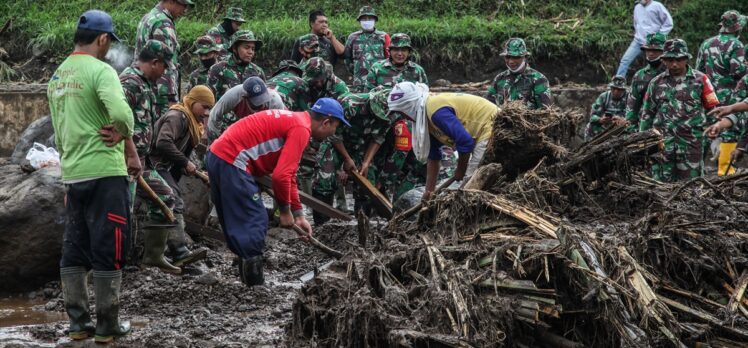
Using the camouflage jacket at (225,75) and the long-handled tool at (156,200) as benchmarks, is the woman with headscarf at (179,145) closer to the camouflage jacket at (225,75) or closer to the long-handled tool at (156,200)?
the long-handled tool at (156,200)

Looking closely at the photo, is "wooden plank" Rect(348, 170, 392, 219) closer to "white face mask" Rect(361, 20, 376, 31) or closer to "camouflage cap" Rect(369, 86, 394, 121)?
"camouflage cap" Rect(369, 86, 394, 121)

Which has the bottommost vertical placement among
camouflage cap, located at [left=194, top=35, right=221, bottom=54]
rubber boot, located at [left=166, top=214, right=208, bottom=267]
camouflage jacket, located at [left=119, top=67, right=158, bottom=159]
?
rubber boot, located at [left=166, top=214, right=208, bottom=267]

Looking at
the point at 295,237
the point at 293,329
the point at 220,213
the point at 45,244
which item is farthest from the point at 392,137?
the point at 293,329

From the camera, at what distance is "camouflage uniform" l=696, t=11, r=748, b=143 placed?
45.2 feet

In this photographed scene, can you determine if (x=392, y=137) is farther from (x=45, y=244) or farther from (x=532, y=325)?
(x=532, y=325)

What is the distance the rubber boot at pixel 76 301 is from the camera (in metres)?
6.49

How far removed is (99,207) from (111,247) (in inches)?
9.8

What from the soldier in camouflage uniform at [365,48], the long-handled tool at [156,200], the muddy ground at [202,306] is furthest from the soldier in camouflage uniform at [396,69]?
the long-handled tool at [156,200]

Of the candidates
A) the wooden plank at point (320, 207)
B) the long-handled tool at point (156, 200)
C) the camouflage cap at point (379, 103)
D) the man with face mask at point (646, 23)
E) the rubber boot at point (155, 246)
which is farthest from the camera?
the man with face mask at point (646, 23)

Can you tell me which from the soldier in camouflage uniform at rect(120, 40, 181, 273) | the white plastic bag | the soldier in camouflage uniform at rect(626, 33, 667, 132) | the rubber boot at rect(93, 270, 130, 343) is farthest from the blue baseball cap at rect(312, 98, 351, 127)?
the soldier in camouflage uniform at rect(626, 33, 667, 132)

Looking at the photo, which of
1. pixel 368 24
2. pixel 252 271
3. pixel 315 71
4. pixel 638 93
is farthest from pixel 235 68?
pixel 638 93

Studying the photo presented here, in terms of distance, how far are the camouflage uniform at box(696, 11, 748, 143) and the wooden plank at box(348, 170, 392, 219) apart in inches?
215

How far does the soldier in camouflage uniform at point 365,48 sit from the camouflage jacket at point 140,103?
5623 mm

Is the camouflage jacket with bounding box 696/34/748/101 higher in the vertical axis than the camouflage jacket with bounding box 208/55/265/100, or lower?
lower
